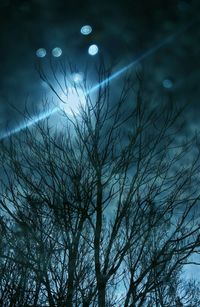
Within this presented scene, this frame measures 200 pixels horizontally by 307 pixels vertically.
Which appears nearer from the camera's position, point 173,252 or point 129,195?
point 173,252

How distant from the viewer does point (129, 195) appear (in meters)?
3.76

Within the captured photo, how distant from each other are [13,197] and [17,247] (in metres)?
0.65

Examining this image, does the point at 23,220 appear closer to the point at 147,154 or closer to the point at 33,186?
the point at 33,186

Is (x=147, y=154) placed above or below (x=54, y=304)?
above

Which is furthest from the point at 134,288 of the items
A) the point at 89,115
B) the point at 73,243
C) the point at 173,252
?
the point at 89,115

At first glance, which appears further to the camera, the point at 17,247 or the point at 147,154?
the point at 147,154

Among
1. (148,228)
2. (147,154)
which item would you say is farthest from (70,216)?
(147,154)

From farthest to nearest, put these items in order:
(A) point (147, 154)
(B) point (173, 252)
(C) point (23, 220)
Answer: (A) point (147, 154), (C) point (23, 220), (B) point (173, 252)

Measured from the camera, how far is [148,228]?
3580mm

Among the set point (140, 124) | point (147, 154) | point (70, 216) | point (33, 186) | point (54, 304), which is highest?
point (140, 124)

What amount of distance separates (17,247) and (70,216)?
759 mm

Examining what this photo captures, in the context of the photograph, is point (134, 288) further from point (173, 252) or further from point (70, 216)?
point (70, 216)

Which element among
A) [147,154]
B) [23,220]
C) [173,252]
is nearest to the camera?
[173,252]

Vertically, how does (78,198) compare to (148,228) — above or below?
above
